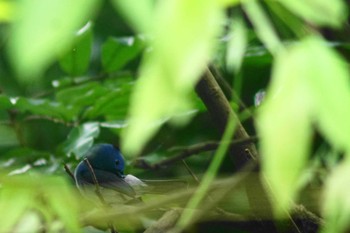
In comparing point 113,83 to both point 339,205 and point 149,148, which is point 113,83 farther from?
point 339,205

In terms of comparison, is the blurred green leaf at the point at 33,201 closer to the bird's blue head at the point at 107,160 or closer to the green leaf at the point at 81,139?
the bird's blue head at the point at 107,160

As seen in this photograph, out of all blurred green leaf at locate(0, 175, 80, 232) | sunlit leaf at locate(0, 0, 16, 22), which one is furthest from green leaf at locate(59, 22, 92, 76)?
sunlit leaf at locate(0, 0, 16, 22)

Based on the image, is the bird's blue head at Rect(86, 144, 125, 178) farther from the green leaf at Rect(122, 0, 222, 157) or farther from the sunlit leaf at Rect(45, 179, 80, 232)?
the green leaf at Rect(122, 0, 222, 157)

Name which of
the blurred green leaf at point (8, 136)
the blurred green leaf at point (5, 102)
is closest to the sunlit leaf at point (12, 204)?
the blurred green leaf at point (5, 102)

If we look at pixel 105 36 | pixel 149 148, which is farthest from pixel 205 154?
pixel 105 36

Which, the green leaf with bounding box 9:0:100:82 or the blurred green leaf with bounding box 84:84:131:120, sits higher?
the green leaf with bounding box 9:0:100:82

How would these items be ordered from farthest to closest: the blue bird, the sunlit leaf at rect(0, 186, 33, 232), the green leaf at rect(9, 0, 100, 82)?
the blue bird, the sunlit leaf at rect(0, 186, 33, 232), the green leaf at rect(9, 0, 100, 82)

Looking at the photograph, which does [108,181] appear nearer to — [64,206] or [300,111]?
[64,206]
